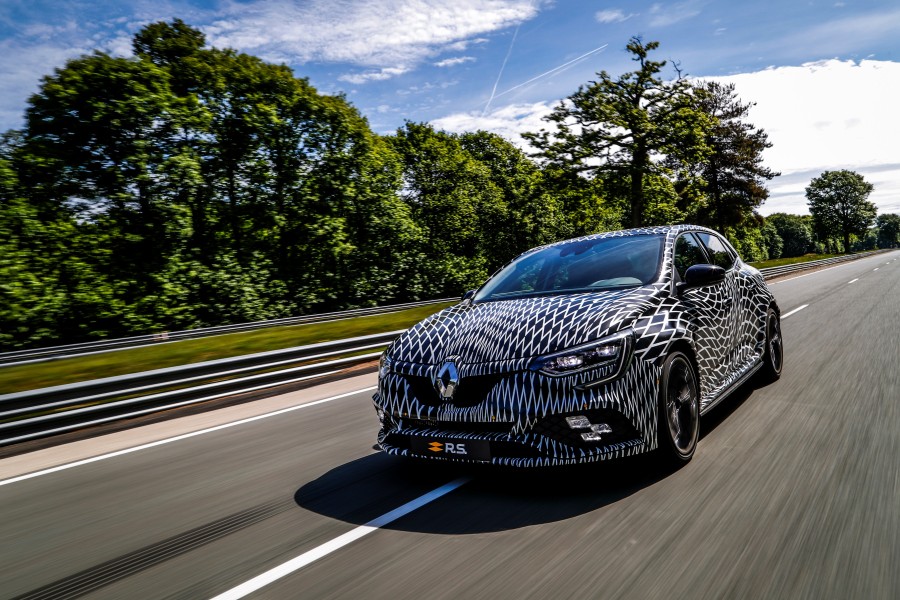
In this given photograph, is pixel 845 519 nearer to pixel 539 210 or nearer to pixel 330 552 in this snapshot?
pixel 330 552

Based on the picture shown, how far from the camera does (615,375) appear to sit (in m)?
3.82

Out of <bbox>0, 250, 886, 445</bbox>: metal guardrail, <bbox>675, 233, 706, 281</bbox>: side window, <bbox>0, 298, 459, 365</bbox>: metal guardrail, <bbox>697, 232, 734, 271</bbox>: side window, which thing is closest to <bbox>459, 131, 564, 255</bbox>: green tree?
<bbox>0, 298, 459, 365</bbox>: metal guardrail

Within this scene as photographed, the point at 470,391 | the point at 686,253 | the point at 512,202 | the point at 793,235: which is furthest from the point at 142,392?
the point at 793,235

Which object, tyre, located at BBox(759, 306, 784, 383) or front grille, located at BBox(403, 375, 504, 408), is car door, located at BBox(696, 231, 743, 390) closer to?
tyre, located at BBox(759, 306, 784, 383)

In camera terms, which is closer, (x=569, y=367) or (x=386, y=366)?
(x=569, y=367)

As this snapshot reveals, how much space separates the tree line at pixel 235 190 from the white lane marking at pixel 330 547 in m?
23.8

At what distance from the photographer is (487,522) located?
363 centimetres

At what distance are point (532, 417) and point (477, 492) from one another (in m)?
0.73

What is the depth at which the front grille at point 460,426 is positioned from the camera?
150 inches

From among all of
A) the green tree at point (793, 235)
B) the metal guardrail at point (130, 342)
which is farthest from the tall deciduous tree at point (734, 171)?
the green tree at point (793, 235)

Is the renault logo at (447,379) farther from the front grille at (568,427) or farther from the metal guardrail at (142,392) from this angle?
the metal guardrail at (142,392)

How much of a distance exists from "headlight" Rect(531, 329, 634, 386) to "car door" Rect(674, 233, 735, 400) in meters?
1.13

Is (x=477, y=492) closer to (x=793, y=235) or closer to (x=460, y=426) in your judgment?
(x=460, y=426)

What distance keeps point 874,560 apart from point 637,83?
33697mm
